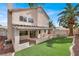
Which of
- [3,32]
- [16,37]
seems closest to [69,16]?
[16,37]

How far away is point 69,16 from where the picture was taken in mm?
3244

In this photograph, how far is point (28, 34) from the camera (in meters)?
3.26

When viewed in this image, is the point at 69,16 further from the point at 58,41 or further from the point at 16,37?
the point at 16,37

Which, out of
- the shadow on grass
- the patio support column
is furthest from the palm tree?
the patio support column

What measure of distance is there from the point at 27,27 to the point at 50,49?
0.44 m

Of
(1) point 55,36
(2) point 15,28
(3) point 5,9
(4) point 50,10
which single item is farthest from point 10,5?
(1) point 55,36

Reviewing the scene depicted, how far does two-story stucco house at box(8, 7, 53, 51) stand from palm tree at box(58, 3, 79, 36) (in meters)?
0.21

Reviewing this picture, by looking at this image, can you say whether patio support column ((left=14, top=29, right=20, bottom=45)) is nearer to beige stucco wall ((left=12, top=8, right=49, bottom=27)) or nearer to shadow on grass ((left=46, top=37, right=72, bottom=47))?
beige stucco wall ((left=12, top=8, right=49, bottom=27))

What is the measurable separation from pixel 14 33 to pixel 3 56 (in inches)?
13.8

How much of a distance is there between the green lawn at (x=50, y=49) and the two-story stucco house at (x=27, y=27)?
0.24 ft

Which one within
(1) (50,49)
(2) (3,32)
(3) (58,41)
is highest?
(2) (3,32)

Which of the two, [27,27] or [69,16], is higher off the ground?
[69,16]

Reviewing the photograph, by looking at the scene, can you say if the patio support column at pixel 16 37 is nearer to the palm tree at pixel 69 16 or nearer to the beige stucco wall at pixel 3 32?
the beige stucco wall at pixel 3 32

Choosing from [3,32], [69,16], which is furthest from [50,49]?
[3,32]
